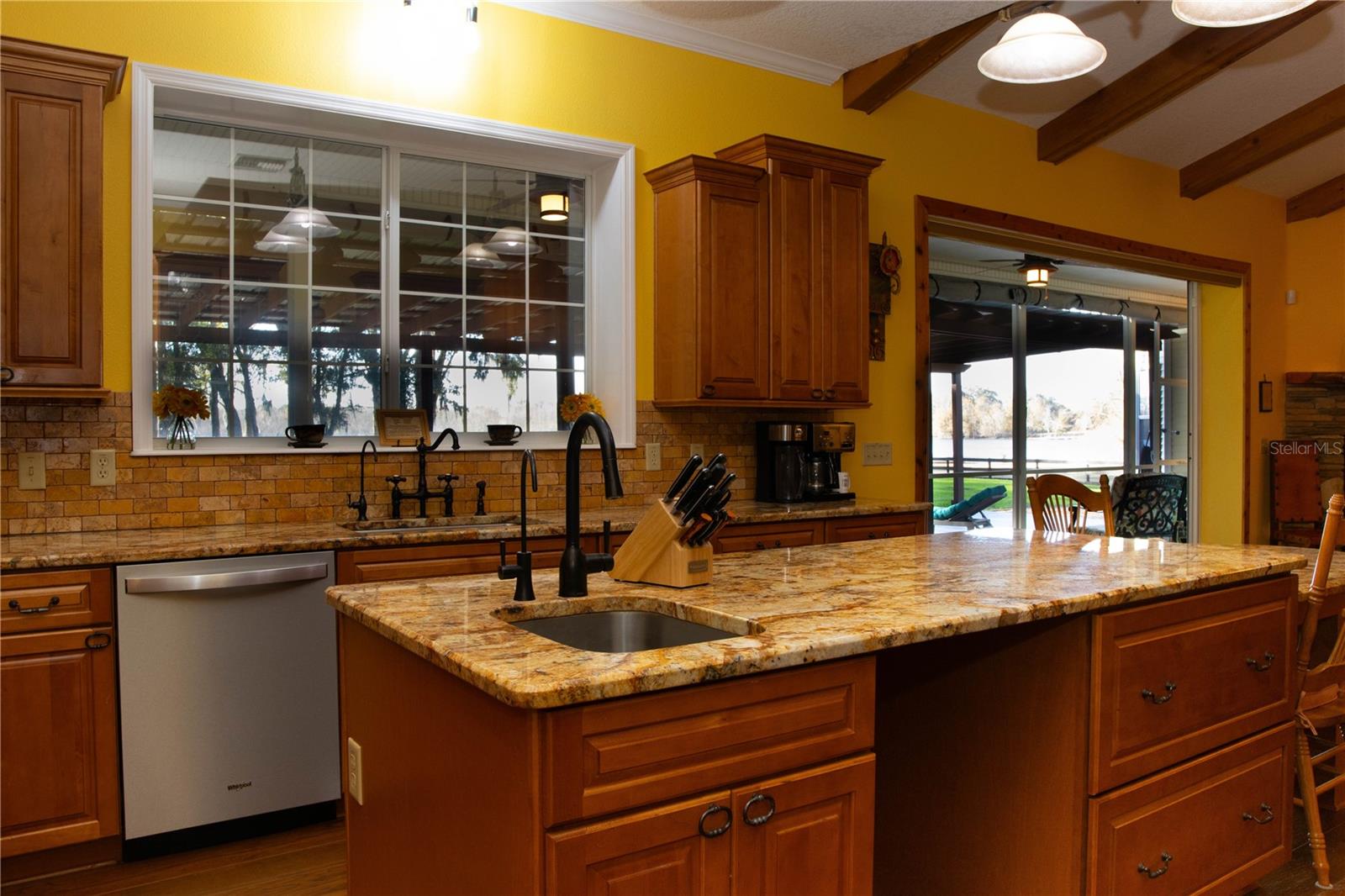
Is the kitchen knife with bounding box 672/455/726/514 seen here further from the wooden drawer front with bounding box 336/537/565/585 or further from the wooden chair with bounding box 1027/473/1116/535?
the wooden chair with bounding box 1027/473/1116/535

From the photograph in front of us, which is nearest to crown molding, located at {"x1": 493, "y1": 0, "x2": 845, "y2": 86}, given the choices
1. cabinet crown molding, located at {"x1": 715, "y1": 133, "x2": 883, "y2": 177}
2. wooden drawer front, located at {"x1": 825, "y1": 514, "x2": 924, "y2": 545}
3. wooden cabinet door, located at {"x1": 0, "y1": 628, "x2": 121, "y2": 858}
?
cabinet crown molding, located at {"x1": 715, "y1": 133, "x2": 883, "y2": 177}

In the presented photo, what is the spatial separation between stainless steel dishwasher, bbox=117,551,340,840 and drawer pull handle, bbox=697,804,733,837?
6.04ft

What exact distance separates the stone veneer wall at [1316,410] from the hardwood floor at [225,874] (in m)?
7.48

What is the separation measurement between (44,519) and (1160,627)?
320cm

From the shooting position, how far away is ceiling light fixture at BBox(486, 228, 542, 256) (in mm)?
4129

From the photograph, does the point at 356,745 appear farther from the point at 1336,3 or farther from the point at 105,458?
the point at 1336,3

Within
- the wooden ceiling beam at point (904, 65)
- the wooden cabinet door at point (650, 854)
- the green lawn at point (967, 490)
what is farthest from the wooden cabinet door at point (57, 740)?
the green lawn at point (967, 490)

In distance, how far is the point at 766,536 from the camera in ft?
12.6

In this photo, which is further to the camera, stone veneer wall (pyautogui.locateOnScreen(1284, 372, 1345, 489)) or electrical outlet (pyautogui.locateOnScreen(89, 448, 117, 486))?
stone veneer wall (pyautogui.locateOnScreen(1284, 372, 1345, 489))

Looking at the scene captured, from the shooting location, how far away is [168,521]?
128 inches

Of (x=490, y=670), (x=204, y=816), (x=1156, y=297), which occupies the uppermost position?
(x=1156, y=297)

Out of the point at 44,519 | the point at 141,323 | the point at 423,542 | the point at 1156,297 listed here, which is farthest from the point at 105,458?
the point at 1156,297

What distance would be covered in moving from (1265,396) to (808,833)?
7.25m

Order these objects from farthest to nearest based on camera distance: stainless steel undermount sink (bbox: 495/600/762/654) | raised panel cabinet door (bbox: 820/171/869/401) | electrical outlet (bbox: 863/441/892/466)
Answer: electrical outlet (bbox: 863/441/892/466), raised panel cabinet door (bbox: 820/171/869/401), stainless steel undermount sink (bbox: 495/600/762/654)
